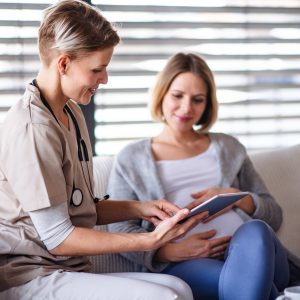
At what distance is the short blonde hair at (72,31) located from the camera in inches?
64.6

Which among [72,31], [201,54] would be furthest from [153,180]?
[201,54]

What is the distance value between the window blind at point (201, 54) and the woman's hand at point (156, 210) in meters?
0.84

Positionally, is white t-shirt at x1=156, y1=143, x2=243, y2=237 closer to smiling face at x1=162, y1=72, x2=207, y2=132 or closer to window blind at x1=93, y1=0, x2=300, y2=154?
smiling face at x1=162, y1=72, x2=207, y2=132

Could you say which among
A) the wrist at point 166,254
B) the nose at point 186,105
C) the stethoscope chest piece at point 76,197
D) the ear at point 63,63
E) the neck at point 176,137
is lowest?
the wrist at point 166,254

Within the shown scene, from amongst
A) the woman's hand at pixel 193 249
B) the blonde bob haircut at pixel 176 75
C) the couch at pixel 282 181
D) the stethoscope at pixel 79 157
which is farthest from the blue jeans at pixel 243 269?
the blonde bob haircut at pixel 176 75

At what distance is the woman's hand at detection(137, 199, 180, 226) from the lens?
1962mm

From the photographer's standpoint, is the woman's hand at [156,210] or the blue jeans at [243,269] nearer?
the blue jeans at [243,269]

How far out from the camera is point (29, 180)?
1568mm

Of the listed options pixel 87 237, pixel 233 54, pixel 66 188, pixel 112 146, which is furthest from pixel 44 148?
pixel 233 54

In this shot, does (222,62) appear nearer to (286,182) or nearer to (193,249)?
(286,182)

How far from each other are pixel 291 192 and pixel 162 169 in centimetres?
57

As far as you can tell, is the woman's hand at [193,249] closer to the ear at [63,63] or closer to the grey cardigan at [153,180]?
the grey cardigan at [153,180]

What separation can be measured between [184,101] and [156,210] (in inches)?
21.1

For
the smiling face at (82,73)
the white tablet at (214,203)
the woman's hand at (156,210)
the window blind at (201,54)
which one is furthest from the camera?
the window blind at (201,54)
